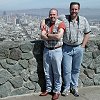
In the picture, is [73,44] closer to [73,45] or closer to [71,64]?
[73,45]

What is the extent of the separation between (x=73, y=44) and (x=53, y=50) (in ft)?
1.62

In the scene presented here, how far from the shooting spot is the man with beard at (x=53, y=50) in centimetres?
558

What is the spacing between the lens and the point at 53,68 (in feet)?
19.5

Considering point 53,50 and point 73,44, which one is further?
point 73,44

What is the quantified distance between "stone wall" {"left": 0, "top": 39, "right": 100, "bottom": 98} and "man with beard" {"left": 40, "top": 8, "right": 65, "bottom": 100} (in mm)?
365

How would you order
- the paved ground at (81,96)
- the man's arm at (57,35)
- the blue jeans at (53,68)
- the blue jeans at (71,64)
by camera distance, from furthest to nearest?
the paved ground at (81,96) → the blue jeans at (71,64) → the blue jeans at (53,68) → the man's arm at (57,35)

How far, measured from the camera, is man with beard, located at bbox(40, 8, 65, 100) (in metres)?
5.58

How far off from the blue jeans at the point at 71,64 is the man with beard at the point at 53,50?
21cm

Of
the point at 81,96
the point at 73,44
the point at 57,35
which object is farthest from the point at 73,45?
the point at 81,96

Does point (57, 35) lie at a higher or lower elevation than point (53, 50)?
higher

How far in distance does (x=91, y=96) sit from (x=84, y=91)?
0.33m

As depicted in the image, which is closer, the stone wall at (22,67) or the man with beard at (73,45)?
the man with beard at (73,45)

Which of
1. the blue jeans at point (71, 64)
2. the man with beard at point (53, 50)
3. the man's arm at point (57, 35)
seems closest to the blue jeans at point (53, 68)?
the man with beard at point (53, 50)

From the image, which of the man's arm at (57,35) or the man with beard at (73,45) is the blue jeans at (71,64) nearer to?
the man with beard at (73,45)
